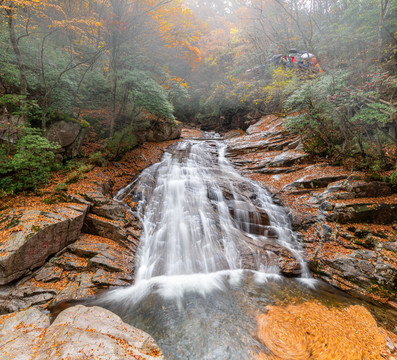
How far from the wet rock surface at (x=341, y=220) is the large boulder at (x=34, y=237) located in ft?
26.5

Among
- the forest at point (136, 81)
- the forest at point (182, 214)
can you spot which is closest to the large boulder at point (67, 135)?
the forest at point (182, 214)

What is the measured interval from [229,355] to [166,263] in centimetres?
343

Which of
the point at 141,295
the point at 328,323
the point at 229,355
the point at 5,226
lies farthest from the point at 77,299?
the point at 328,323

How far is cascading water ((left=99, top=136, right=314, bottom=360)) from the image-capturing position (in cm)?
418

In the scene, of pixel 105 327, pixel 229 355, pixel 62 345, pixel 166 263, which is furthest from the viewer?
pixel 166 263

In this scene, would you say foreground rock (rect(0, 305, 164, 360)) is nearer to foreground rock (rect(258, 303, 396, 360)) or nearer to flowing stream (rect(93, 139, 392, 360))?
flowing stream (rect(93, 139, 392, 360))

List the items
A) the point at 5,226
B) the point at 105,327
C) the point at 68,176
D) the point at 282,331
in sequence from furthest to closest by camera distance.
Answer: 1. the point at 68,176
2. the point at 5,226
3. the point at 282,331
4. the point at 105,327

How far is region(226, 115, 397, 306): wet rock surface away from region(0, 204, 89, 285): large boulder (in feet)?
26.5

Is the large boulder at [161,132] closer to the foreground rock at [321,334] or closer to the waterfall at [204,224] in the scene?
the waterfall at [204,224]

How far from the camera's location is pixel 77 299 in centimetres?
479

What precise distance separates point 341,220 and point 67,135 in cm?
1262

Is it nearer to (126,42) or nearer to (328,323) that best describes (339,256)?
(328,323)

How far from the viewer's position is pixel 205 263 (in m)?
6.66

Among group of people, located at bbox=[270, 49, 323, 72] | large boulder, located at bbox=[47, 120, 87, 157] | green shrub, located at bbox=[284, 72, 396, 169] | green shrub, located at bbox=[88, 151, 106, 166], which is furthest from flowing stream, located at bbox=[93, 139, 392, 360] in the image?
group of people, located at bbox=[270, 49, 323, 72]
